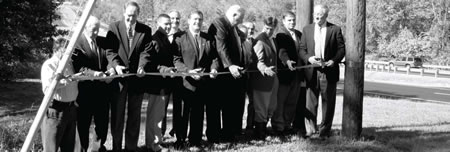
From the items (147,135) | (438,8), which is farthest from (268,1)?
(147,135)

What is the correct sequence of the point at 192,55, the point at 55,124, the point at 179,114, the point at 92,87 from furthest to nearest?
the point at 179,114 < the point at 192,55 < the point at 92,87 < the point at 55,124

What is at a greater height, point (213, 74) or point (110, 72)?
point (110, 72)

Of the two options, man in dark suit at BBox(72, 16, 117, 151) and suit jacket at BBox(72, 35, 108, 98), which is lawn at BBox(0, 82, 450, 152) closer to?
man in dark suit at BBox(72, 16, 117, 151)

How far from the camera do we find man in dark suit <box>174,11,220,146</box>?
22.2 ft

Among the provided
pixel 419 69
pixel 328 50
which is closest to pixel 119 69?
pixel 328 50

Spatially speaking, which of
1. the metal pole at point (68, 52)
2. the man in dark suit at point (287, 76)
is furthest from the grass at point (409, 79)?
the metal pole at point (68, 52)

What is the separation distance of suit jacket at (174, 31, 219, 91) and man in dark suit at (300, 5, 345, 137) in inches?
70.9

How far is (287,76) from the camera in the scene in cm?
794

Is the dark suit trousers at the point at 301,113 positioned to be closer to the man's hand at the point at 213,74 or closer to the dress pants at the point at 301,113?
the dress pants at the point at 301,113

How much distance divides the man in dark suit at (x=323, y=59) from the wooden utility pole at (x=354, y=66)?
19cm

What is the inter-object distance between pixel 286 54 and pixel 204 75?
171 centimetres

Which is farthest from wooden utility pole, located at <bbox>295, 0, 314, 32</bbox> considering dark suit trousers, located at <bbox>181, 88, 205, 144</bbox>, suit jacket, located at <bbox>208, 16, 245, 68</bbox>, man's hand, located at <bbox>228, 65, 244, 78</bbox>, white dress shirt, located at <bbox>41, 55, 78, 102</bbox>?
white dress shirt, located at <bbox>41, 55, 78, 102</bbox>

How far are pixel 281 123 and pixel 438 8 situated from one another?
4264 centimetres

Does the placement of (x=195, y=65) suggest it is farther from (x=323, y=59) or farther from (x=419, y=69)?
(x=419, y=69)
